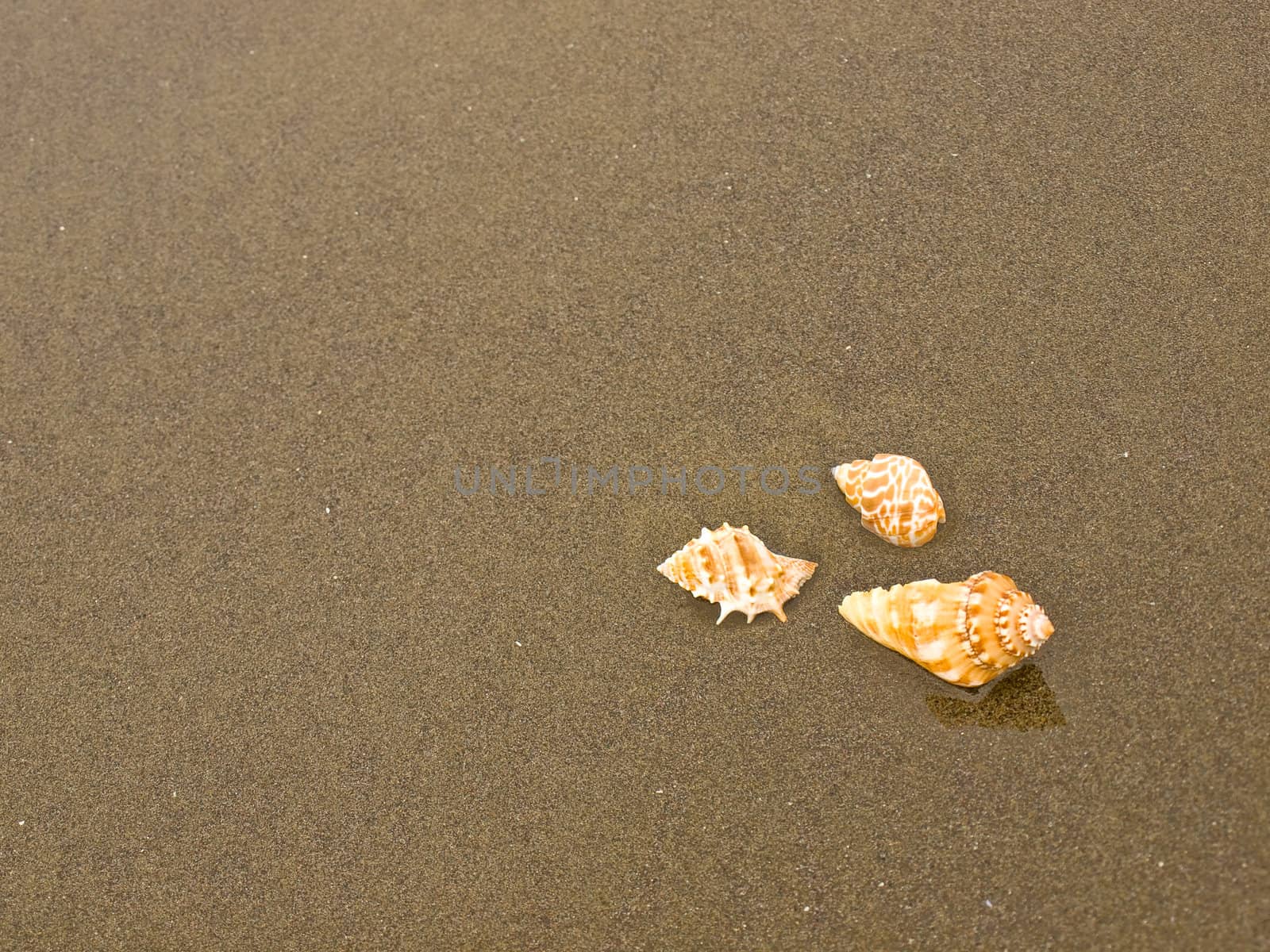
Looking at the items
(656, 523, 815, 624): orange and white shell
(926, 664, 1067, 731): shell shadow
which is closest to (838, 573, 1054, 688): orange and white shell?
(926, 664, 1067, 731): shell shadow

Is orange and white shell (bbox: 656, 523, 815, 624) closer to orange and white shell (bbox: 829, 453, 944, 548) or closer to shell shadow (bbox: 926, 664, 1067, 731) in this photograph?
orange and white shell (bbox: 829, 453, 944, 548)

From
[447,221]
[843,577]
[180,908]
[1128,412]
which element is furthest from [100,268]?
[1128,412]

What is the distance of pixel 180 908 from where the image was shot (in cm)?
189

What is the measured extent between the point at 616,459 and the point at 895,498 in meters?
0.60

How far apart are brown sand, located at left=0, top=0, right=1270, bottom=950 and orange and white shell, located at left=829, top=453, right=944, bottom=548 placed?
3.0 inches

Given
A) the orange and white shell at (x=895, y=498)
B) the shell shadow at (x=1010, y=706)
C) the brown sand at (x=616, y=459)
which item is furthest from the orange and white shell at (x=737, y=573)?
the shell shadow at (x=1010, y=706)

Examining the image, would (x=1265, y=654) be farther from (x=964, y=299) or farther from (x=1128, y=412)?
(x=964, y=299)

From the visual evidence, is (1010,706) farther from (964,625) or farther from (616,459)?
(616,459)

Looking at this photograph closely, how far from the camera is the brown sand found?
1.83m

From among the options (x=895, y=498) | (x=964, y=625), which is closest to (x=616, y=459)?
(x=895, y=498)

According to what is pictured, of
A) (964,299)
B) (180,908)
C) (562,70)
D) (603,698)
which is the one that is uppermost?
(562,70)

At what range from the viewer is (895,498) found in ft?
6.25

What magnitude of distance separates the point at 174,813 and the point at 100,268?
1338 mm

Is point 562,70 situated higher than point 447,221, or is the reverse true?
point 562,70
